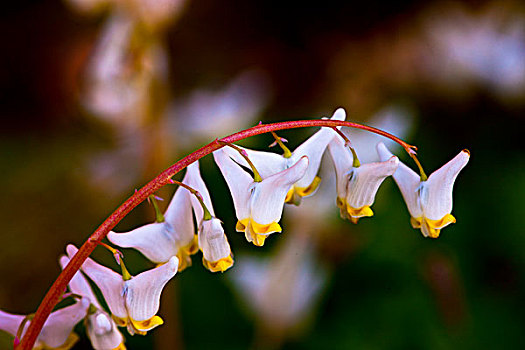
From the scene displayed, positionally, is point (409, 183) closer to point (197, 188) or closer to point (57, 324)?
point (197, 188)

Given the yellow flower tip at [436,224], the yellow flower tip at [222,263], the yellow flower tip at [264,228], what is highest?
the yellow flower tip at [264,228]

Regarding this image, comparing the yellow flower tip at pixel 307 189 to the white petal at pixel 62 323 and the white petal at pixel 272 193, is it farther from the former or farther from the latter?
the white petal at pixel 62 323

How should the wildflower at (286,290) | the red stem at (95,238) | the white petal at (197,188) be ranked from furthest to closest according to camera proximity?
the wildflower at (286,290) → the white petal at (197,188) → the red stem at (95,238)

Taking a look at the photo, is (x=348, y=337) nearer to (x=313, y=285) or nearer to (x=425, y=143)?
(x=313, y=285)

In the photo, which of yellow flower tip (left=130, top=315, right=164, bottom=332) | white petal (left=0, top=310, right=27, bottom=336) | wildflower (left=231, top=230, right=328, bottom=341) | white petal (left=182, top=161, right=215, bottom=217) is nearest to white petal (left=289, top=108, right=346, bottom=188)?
white petal (left=182, top=161, right=215, bottom=217)

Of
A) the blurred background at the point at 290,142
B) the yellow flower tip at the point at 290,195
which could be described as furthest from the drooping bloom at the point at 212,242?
the blurred background at the point at 290,142
